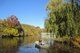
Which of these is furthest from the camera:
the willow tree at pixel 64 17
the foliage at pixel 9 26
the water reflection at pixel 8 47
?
the foliage at pixel 9 26

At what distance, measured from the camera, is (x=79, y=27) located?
4628cm

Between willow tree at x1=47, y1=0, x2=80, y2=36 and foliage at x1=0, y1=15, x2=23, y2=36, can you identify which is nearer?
willow tree at x1=47, y1=0, x2=80, y2=36

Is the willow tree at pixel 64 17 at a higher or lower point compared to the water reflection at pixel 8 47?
higher

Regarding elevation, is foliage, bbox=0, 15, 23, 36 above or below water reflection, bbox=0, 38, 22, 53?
above

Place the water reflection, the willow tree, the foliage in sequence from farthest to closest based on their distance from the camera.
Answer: the foliage, the water reflection, the willow tree

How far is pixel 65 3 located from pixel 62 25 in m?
5.72

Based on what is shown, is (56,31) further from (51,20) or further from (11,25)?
(11,25)

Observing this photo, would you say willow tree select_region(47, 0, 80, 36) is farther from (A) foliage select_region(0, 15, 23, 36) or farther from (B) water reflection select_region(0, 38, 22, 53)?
(A) foliage select_region(0, 15, 23, 36)

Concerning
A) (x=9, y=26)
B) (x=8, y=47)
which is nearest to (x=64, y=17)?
(x=8, y=47)

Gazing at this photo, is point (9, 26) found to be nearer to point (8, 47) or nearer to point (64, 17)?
point (8, 47)

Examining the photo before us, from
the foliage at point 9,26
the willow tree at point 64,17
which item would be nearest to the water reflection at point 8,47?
the willow tree at point 64,17

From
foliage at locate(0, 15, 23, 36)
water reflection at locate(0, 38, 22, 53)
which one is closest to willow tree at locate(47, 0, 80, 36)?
water reflection at locate(0, 38, 22, 53)

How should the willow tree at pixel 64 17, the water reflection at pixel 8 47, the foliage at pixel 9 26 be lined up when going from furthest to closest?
the foliage at pixel 9 26 → the water reflection at pixel 8 47 → the willow tree at pixel 64 17

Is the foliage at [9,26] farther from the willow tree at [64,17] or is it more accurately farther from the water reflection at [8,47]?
the willow tree at [64,17]
